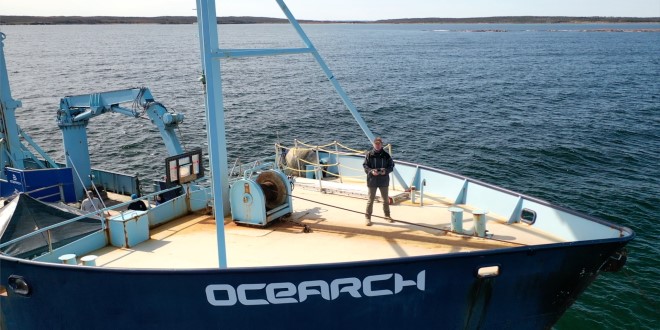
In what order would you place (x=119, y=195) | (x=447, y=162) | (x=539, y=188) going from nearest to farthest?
(x=119, y=195) → (x=539, y=188) → (x=447, y=162)

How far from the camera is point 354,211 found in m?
11.7

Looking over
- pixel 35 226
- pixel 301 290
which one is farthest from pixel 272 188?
pixel 35 226

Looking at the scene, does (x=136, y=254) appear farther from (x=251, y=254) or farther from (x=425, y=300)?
(x=425, y=300)

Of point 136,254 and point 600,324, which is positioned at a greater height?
point 136,254

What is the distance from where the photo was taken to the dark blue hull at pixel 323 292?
28.1ft

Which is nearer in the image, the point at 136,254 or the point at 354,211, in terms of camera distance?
the point at 136,254

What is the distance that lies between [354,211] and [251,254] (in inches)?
103

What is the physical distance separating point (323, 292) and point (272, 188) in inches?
137

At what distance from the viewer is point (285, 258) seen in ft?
32.2

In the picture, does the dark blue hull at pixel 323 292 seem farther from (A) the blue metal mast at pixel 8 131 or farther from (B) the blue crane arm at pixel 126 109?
(A) the blue metal mast at pixel 8 131

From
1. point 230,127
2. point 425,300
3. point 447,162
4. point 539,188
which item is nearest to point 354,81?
point 230,127

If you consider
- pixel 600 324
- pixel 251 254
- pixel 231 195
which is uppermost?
pixel 231 195

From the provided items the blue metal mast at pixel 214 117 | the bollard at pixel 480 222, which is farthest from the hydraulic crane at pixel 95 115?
the bollard at pixel 480 222

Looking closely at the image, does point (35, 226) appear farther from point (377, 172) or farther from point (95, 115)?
point (95, 115)
